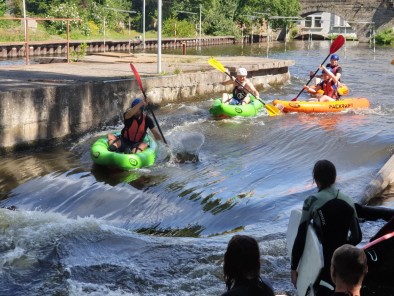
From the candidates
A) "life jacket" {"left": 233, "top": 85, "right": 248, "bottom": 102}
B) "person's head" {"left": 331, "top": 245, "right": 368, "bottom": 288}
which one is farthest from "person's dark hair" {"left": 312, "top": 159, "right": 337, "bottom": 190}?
"life jacket" {"left": 233, "top": 85, "right": 248, "bottom": 102}

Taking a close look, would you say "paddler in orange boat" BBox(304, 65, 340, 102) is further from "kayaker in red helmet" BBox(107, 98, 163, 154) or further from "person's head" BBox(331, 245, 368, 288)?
"person's head" BBox(331, 245, 368, 288)

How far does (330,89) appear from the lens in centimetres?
1695

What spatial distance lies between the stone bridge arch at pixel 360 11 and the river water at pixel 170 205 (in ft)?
155

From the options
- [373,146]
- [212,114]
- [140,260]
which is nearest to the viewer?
[140,260]

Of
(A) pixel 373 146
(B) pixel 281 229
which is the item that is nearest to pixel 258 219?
(B) pixel 281 229

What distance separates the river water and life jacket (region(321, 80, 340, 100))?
6.91ft

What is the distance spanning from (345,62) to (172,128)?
67.8ft

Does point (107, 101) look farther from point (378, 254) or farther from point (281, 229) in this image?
point (378, 254)

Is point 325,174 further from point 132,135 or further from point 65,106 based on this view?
point 65,106

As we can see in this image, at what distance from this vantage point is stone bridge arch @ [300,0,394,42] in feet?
196

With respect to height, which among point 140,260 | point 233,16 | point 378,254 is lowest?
point 140,260

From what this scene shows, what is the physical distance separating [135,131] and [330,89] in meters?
7.86

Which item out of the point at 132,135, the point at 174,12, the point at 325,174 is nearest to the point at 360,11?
the point at 174,12

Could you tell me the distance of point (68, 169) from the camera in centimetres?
1066
